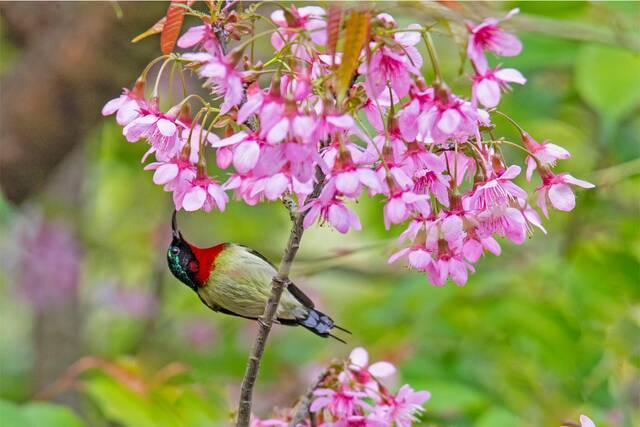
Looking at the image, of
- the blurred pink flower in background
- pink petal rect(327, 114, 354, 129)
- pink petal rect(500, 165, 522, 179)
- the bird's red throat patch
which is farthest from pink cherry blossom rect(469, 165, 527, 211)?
the blurred pink flower in background

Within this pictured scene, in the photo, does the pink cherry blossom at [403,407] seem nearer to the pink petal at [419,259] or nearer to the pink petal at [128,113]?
the pink petal at [419,259]

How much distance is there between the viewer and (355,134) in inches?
37.6

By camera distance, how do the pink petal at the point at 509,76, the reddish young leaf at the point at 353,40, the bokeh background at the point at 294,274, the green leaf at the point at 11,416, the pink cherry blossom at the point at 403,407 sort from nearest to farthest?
the reddish young leaf at the point at 353,40
the pink petal at the point at 509,76
the pink cherry blossom at the point at 403,407
the green leaf at the point at 11,416
the bokeh background at the point at 294,274

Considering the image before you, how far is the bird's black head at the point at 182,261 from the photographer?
4.33ft

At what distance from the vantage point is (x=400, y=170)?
934 mm

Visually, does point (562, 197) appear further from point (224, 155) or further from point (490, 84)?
point (224, 155)

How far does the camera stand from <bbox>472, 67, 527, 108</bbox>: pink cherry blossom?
88cm

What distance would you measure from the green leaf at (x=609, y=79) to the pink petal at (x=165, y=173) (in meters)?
1.18

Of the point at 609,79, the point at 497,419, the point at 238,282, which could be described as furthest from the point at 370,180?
the point at 609,79

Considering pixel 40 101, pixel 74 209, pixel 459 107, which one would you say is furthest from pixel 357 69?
pixel 74 209

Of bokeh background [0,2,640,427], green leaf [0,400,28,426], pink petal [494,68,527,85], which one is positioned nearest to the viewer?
pink petal [494,68,527,85]

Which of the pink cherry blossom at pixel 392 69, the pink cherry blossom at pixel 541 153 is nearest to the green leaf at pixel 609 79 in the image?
the pink cherry blossom at pixel 541 153

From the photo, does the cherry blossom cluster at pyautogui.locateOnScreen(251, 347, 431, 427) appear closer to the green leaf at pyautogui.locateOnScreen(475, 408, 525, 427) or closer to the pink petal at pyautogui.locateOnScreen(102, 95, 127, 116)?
the pink petal at pyautogui.locateOnScreen(102, 95, 127, 116)

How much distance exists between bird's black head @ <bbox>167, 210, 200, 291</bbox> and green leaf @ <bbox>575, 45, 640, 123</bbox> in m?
1.00
